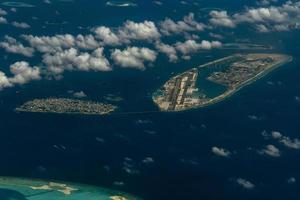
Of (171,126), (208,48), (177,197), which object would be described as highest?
(208,48)

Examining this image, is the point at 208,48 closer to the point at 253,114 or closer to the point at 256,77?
the point at 256,77

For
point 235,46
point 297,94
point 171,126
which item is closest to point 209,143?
point 171,126

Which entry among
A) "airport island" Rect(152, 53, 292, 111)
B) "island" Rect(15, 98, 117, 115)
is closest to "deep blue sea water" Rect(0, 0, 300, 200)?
"island" Rect(15, 98, 117, 115)

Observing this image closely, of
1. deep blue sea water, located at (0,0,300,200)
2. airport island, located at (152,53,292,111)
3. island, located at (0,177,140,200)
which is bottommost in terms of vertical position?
island, located at (0,177,140,200)

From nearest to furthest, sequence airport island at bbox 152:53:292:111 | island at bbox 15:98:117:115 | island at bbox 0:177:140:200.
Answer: island at bbox 0:177:140:200 → island at bbox 15:98:117:115 → airport island at bbox 152:53:292:111

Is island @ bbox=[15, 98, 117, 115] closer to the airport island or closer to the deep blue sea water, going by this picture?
the deep blue sea water

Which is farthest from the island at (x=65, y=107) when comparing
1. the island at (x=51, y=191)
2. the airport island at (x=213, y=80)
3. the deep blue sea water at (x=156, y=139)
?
the island at (x=51, y=191)
